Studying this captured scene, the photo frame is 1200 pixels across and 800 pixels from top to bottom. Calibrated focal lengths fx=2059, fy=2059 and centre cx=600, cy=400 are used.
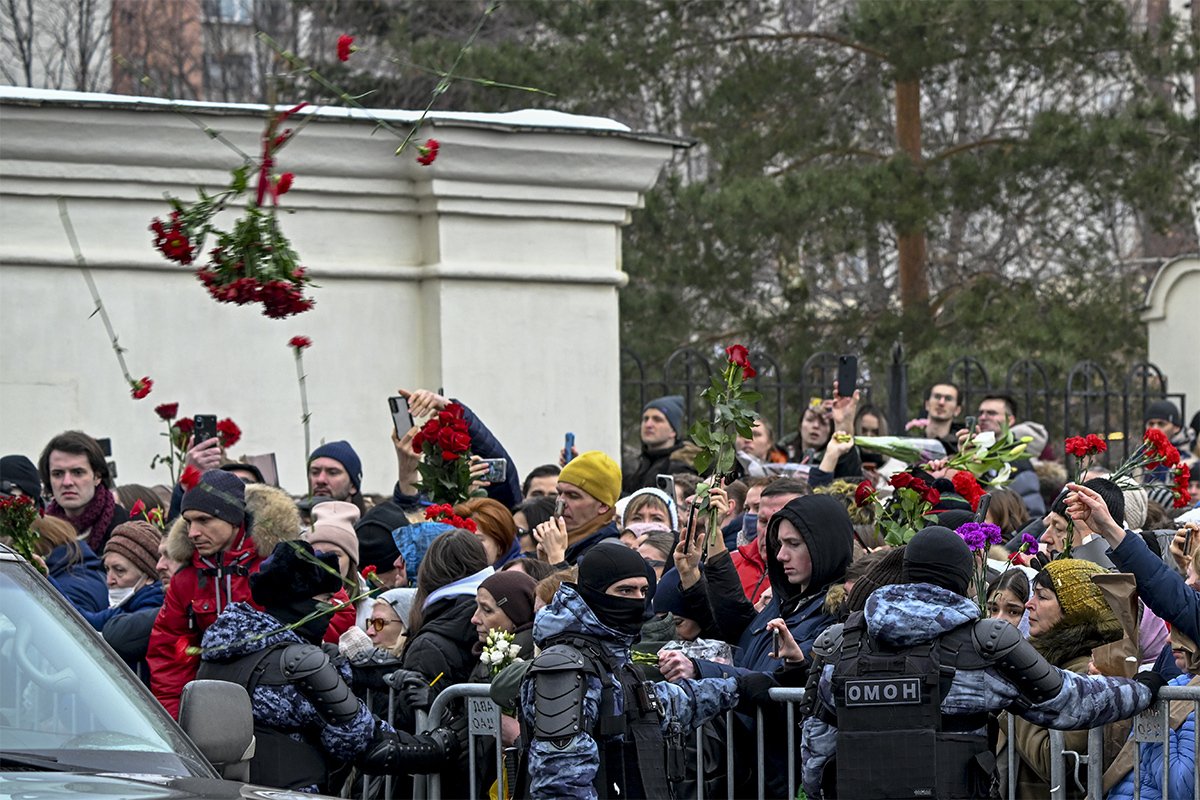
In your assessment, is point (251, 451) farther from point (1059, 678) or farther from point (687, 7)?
point (687, 7)

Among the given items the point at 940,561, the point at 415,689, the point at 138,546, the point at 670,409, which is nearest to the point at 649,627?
the point at 415,689

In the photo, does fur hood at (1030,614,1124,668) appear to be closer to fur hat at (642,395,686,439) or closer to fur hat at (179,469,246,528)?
fur hat at (179,469,246,528)

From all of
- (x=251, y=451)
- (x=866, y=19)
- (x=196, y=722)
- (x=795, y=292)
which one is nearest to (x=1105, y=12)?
(x=866, y=19)

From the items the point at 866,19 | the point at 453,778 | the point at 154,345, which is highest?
the point at 866,19

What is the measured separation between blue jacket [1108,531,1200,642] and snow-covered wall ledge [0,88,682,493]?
551 cm

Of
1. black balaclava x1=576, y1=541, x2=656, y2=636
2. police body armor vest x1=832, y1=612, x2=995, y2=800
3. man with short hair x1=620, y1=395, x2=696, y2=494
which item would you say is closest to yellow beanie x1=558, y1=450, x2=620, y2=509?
black balaclava x1=576, y1=541, x2=656, y2=636

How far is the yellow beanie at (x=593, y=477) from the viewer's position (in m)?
8.13

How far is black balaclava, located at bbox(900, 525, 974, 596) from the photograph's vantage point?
18.0 feet

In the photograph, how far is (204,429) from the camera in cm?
1019

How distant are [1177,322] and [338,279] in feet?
27.1

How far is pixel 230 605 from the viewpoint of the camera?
22.1 ft

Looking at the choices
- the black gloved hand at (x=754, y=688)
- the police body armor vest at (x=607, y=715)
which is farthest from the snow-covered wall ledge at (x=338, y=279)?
the police body armor vest at (x=607, y=715)

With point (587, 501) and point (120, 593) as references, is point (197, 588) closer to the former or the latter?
point (120, 593)

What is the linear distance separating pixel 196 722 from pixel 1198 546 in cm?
325
